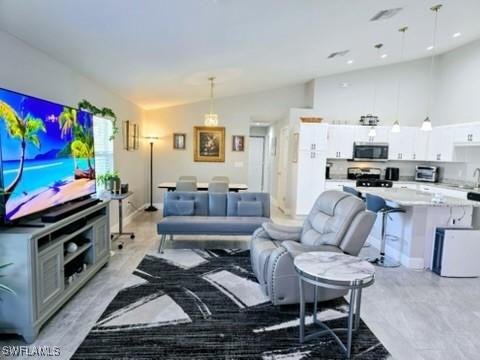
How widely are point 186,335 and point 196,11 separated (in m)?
2.74

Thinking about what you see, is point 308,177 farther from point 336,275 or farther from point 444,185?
point 336,275

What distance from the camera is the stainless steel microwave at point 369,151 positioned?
6.75 metres

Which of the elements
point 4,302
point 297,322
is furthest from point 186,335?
point 4,302

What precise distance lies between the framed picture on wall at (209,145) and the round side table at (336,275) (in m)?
5.66

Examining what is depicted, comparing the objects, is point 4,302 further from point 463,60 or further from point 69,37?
point 463,60

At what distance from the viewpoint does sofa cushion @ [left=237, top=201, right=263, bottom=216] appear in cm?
480

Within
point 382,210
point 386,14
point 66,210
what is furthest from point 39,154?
point 386,14

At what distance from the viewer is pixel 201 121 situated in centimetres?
777

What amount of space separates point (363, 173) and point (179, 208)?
4.48m

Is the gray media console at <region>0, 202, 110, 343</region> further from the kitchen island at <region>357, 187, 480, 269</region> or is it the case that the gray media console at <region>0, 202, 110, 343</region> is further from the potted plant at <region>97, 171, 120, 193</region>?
the kitchen island at <region>357, 187, 480, 269</region>

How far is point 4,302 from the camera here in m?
2.21

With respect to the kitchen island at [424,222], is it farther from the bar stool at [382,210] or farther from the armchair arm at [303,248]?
the armchair arm at [303,248]

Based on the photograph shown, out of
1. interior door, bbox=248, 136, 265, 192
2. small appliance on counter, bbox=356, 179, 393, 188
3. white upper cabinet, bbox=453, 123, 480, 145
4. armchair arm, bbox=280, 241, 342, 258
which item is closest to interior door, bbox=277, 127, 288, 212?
small appliance on counter, bbox=356, 179, 393, 188

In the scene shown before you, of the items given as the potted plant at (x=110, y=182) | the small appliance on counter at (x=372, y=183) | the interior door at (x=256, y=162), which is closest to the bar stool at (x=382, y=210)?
the small appliance on counter at (x=372, y=183)
